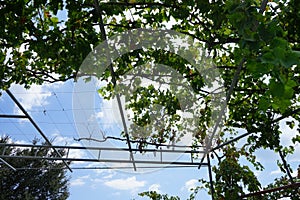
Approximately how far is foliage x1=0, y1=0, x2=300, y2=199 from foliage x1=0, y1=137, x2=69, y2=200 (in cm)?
957

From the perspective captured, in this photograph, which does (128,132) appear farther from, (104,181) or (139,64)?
(104,181)

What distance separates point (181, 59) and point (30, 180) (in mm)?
11666

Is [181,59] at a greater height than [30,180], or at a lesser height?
lesser

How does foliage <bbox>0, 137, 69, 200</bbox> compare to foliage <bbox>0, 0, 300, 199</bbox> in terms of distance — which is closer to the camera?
foliage <bbox>0, 0, 300, 199</bbox>

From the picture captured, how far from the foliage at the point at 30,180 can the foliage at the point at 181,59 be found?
31.4 feet

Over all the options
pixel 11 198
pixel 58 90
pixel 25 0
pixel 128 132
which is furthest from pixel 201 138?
pixel 11 198

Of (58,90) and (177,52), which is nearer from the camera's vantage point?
(177,52)

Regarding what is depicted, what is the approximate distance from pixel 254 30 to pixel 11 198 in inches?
537

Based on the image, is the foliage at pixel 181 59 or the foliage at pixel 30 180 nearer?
the foliage at pixel 181 59

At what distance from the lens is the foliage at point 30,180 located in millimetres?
12352

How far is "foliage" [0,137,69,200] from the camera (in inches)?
486

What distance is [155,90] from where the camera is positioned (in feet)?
12.9

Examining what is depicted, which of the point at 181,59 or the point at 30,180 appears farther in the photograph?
the point at 30,180

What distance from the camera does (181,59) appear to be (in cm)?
350
